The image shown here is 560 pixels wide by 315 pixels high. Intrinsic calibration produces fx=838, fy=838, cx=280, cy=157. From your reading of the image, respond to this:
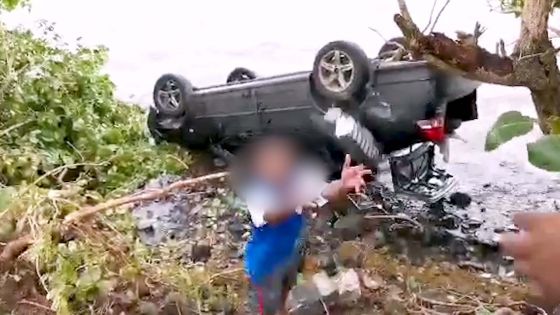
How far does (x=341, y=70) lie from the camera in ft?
16.9

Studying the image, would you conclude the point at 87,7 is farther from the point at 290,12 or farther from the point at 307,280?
the point at 307,280

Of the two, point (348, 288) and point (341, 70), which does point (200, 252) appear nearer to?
point (348, 288)

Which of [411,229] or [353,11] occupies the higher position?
[353,11]

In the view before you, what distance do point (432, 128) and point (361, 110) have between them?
1.47ft

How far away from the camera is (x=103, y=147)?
5.93 metres

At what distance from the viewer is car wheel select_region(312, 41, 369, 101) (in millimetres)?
5078

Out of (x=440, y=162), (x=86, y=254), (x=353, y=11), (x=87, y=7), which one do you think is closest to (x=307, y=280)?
(x=86, y=254)

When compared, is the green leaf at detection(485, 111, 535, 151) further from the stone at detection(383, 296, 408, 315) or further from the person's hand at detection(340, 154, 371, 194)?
the stone at detection(383, 296, 408, 315)

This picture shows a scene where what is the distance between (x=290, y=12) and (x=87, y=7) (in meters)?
2.77

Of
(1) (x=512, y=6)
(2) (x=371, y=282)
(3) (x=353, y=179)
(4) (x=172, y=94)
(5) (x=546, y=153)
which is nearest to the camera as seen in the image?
(5) (x=546, y=153)

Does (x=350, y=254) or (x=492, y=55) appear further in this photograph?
(x=350, y=254)

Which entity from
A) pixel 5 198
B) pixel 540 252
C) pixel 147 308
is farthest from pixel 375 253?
pixel 540 252

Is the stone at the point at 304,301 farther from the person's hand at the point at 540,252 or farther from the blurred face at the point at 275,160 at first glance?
the person's hand at the point at 540,252

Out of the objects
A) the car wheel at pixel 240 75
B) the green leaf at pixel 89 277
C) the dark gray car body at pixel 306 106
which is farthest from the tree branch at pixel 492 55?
the car wheel at pixel 240 75
